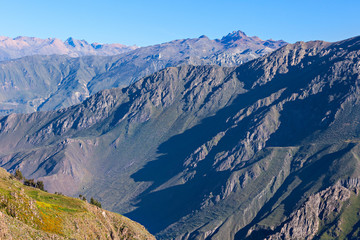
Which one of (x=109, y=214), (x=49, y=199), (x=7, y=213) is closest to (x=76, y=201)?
(x=49, y=199)

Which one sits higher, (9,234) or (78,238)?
(9,234)

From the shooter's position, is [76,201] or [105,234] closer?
[105,234]

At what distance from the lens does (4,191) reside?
12212 centimetres

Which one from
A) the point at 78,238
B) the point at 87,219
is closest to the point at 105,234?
the point at 87,219

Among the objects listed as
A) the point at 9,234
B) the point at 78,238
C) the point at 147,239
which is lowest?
the point at 147,239

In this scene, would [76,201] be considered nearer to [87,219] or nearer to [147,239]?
[87,219]

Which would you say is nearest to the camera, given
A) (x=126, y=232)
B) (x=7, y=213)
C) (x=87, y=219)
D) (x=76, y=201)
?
(x=7, y=213)

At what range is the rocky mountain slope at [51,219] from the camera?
109 meters

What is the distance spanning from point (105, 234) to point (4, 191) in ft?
153

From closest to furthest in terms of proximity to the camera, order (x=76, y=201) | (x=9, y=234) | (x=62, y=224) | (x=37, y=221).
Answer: (x=9, y=234) < (x=37, y=221) < (x=62, y=224) < (x=76, y=201)

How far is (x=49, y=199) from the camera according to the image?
523 ft

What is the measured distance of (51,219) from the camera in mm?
132500

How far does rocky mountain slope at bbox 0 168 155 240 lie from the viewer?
109375mm

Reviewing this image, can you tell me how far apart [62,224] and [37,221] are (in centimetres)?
1252
